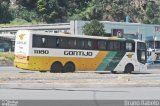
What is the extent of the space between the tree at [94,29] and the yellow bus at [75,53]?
29.6 meters

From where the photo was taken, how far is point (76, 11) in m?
97.9

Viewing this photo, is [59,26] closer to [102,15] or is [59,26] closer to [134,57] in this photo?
[102,15]

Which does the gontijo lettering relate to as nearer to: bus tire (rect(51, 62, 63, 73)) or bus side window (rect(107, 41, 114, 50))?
bus tire (rect(51, 62, 63, 73))

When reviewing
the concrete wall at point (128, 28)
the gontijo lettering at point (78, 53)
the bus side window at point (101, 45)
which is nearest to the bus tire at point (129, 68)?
the bus side window at point (101, 45)

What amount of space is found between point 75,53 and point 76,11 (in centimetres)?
6103

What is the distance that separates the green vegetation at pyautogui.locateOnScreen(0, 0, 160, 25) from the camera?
90.4 m

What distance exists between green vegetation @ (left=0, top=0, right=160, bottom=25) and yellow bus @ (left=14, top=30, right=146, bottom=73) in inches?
1929

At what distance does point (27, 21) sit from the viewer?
9456 centimetres

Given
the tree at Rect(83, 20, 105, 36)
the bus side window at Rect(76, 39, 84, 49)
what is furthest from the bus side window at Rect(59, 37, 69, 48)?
the tree at Rect(83, 20, 105, 36)

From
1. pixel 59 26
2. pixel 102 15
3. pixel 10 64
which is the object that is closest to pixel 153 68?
pixel 10 64

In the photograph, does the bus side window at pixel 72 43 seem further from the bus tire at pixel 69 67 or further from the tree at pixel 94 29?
the tree at pixel 94 29

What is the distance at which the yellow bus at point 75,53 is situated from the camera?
35.4 meters

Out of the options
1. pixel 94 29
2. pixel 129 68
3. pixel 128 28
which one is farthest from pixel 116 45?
pixel 128 28

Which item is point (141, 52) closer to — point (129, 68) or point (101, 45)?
point (129, 68)
